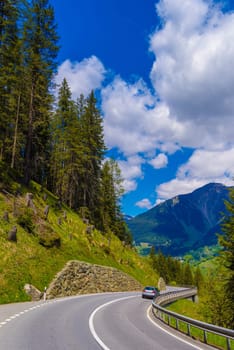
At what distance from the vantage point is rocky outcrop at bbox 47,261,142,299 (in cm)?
2660

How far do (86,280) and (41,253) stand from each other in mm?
7276

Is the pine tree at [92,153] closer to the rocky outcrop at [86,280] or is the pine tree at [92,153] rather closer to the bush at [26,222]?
the rocky outcrop at [86,280]

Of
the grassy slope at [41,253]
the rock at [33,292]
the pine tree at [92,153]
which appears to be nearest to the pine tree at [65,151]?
the pine tree at [92,153]

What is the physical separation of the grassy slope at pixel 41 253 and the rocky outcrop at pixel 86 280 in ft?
2.79

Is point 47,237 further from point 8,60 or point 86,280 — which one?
point 8,60

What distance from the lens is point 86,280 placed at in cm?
3198

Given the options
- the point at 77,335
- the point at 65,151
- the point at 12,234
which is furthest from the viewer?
the point at 65,151

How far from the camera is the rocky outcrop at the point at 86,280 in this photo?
2660 cm

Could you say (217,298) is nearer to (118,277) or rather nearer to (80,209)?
(118,277)

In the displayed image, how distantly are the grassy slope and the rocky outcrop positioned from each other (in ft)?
2.79

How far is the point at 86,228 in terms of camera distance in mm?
41531

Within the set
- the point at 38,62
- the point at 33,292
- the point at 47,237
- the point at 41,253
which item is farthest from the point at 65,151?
the point at 33,292

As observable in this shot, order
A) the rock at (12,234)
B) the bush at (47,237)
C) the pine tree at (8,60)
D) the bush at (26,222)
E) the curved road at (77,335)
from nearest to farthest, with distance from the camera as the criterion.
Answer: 1. the curved road at (77,335)
2. the rock at (12,234)
3. the bush at (26,222)
4. the bush at (47,237)
5. the pine tree at (8,60)

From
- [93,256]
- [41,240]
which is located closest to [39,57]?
[41,240]
